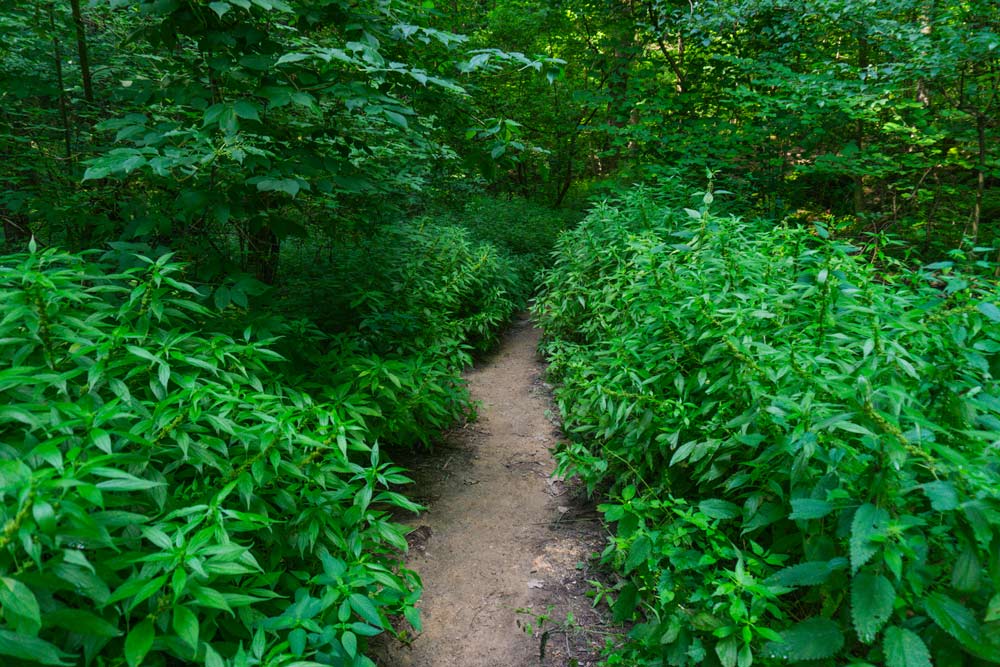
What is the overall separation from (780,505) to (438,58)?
3385 millimetres

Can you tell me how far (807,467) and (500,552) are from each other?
190 cm

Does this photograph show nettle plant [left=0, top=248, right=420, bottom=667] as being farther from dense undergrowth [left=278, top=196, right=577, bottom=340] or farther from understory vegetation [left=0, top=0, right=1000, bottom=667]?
dense undergrowth [left=278, top=196, right=577, bottom=340]

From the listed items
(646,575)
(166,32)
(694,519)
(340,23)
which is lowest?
(646,575)

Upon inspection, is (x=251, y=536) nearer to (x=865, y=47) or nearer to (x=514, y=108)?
(x=865, y=47)

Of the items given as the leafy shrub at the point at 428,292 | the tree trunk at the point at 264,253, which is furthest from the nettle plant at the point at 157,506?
the leafy shrub at the point at 428,292

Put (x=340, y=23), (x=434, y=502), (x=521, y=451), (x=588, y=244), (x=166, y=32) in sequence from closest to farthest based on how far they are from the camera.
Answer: (x=166, y=32) < (x=340, y=23) < (x=434, y=502) < (x=521, y=451) < (x=588, y=244)

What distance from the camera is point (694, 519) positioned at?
207cm

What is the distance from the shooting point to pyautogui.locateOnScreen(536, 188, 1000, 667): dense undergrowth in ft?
4.85

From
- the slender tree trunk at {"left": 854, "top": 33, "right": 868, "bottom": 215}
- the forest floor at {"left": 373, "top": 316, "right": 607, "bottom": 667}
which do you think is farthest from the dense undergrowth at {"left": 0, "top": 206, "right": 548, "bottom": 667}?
the slender tree trunk at {"left": 854, "top": 33, "right": 868, "bottom": 215}

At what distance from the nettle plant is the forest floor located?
1.85 feet

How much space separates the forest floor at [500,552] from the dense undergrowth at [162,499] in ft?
0.99

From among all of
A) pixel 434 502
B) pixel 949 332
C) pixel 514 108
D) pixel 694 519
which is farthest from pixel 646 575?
pixel 514 108

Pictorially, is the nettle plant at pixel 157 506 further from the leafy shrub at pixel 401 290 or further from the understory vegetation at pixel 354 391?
the leafy shrub at pixel 401 290

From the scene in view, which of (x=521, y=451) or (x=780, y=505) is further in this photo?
(x=521, y=451)
